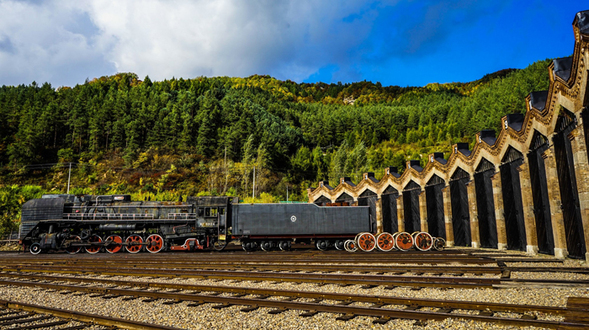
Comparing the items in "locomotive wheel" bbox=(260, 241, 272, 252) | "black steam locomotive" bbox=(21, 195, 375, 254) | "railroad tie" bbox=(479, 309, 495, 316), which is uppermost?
"black steam locomotive" bbox=(21, 195, 375, 254)

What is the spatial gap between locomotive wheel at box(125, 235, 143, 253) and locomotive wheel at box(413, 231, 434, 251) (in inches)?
716

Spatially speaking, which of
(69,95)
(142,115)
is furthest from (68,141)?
(69,95)

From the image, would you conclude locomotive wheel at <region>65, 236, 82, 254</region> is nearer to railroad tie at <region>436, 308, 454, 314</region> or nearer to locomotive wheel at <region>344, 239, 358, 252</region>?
locomotive wheel at <region>344, 239, 358, 252</region>

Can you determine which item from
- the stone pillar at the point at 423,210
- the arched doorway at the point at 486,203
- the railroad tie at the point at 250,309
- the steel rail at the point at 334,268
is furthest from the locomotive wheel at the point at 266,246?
the railroad tie at the point at 250,309

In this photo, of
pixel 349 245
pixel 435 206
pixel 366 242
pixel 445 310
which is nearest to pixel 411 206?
pixel 435 206

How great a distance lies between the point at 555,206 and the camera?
16859 mm

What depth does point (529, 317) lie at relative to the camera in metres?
6.43

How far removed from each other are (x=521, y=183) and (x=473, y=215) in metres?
5.56

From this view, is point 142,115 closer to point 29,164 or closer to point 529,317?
point 29,164

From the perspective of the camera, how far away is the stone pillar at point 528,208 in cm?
1923

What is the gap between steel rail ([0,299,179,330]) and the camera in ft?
20.9

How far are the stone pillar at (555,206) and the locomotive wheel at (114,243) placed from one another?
83.7ft

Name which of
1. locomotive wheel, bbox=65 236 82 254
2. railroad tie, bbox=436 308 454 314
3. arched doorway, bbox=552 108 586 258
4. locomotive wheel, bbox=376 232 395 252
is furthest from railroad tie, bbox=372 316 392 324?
locomotive wheel, bbox=65 236 82 254

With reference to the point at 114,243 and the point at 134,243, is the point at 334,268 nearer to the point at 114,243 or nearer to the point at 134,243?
the point at 134,243
